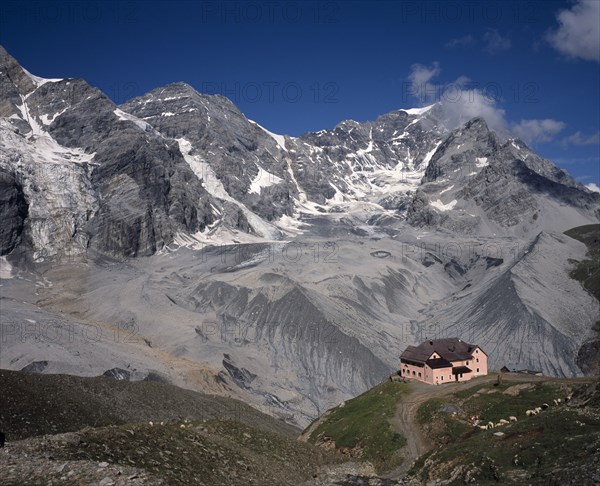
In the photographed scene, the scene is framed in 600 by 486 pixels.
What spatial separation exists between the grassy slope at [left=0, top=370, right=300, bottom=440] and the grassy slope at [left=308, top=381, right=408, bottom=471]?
19674 mm

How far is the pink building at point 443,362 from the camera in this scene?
66950 mm

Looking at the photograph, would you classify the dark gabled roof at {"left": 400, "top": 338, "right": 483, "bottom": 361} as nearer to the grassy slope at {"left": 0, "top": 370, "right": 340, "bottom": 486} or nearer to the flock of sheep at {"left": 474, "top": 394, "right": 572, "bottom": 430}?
the flock of sheep at {"left": 474, "top": 394, "right": 572, "bottom": 430}

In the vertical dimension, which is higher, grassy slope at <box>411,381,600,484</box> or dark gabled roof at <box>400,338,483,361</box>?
dark gabled roof at <box>400,338,483,361</box>

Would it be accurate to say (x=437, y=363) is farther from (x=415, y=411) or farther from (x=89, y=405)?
(x=89, y=405)

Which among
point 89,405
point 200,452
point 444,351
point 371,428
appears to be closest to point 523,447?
point 200,452

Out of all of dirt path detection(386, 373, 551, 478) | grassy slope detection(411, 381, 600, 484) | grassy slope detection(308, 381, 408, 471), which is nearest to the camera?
grassy slope detection(411, 381, 600, 484)

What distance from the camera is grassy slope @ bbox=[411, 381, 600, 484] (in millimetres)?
29922

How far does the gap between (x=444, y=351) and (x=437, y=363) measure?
2699 millimetres

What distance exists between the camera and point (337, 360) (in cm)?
15600

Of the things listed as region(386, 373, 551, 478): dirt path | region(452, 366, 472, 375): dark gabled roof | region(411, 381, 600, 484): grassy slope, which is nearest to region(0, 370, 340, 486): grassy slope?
region(386, 373, 551, 478): dirt path

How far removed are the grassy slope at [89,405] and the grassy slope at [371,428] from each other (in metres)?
19.7

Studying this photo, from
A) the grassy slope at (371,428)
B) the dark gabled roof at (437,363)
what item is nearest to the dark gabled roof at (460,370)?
the dark gabled roof at (437,363)

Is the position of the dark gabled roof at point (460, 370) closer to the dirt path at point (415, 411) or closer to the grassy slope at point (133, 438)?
the dirt path at point (415, 411)

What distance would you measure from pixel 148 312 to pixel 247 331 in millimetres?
31806
